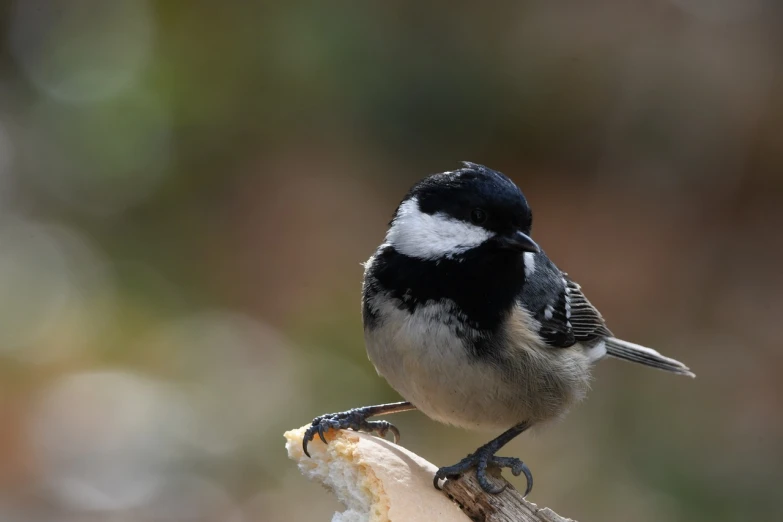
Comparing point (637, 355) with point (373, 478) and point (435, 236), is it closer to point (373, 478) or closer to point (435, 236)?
point (435, 236)

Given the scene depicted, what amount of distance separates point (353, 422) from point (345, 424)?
0.20 ft

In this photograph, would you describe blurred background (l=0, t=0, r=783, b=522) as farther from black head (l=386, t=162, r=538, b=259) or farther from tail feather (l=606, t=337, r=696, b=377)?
black head (l=386, t=162, r=538, b=259)

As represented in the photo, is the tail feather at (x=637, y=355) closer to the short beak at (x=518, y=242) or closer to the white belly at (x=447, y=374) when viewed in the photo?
Result: the white belly at (x=447, y=374)

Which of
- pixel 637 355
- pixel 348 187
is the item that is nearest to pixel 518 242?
pixel 637 355

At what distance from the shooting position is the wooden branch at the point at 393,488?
1643 mm

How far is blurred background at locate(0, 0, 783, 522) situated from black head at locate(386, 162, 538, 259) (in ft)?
7.54

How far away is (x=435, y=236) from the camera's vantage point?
2104 mm

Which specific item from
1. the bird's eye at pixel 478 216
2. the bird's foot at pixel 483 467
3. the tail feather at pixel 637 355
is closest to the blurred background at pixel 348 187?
the tail feather at pixel 637 355

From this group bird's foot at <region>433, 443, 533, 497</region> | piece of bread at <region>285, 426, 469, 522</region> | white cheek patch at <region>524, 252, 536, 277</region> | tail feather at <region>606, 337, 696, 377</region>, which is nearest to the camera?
piece of bread at <region>285, 426, 469, 522</region>

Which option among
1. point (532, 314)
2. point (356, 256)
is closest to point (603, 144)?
point (356, 256)

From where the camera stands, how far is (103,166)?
5.46 metres

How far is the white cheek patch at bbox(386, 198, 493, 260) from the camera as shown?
2.08m

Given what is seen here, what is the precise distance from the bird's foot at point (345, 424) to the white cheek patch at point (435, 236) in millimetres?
443

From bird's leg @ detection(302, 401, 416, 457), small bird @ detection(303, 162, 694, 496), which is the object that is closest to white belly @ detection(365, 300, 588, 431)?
small bird @ detection(303, 162, 694, 496)
